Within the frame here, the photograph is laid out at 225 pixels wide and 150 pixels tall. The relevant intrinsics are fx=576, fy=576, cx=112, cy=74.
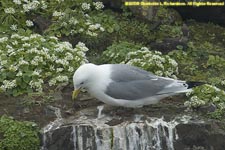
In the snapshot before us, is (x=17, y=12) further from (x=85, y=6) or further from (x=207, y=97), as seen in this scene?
(x=207, y=97)

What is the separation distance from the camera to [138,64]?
6.80m

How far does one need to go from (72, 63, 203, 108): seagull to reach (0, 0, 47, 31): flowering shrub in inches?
92.1

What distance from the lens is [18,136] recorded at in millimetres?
5648

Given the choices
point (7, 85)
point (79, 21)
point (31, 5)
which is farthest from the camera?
point (31, 5)

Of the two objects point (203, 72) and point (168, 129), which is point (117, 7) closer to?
point (203, 72)

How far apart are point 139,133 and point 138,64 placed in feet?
Answer: 4.07

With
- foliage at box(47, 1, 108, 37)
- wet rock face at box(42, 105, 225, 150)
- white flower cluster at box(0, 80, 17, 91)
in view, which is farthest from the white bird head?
foliage at box(47, 1, 108, 37)

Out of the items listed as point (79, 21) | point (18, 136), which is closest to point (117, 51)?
point (79, 21)

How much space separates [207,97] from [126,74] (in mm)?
963

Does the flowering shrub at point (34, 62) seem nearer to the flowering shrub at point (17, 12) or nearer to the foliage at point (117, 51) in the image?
the foliage at point (117, 51)

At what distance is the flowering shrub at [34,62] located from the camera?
21.1 ft

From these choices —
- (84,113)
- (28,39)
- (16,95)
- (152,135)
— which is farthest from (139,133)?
(28,39)

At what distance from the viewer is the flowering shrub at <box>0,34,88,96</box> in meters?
6.44

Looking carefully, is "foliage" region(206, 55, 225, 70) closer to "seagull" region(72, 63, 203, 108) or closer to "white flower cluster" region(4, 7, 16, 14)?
"seagull" region(72, 63, 203, 108)
